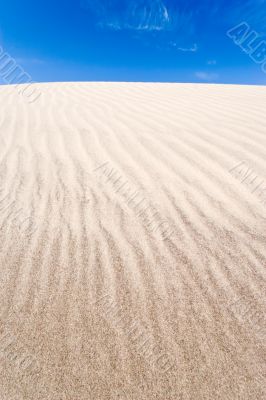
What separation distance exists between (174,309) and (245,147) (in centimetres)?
247

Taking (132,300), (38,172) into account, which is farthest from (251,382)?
(38,172)

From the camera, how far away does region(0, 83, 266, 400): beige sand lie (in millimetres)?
1205

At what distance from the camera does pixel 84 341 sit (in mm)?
1323

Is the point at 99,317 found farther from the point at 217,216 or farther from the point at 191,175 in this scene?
the point at 191,175

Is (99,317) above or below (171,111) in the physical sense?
below

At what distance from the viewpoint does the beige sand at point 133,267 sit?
3.95 ft

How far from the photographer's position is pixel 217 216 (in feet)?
7.09

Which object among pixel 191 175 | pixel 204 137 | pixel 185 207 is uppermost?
pixel 204 137

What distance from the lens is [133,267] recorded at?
69.2 inches

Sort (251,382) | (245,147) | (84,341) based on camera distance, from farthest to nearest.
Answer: (245,147) < (84,341) < (251,382)

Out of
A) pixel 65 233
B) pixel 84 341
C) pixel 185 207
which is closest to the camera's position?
pixel 84 341

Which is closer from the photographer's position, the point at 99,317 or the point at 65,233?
the point at 99,317

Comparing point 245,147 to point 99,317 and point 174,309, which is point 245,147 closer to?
point 174,309

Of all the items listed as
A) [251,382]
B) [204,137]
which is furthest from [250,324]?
[204,137]
